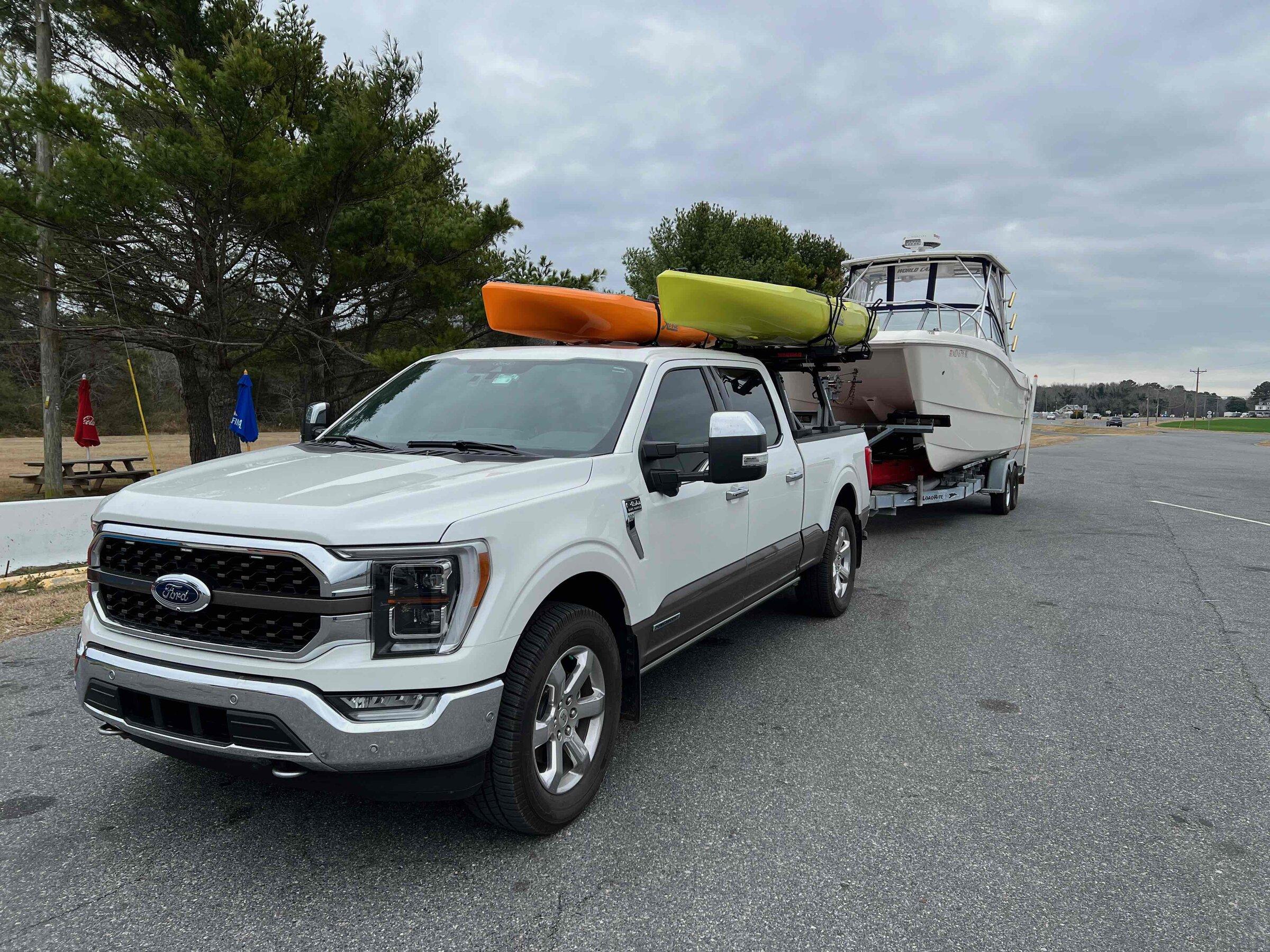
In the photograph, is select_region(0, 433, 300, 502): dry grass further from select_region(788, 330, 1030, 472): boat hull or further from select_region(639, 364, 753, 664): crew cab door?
select_region(639, 364, 753, 664): crew cab door

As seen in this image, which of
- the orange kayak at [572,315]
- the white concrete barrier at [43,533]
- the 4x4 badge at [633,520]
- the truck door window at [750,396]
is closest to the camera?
the 4x4 badge at [633,520]

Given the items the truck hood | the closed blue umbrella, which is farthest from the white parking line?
the closed blue umbrella

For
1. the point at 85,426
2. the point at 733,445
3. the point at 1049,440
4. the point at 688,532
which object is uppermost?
the point at 733,445

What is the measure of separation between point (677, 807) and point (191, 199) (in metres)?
13.7

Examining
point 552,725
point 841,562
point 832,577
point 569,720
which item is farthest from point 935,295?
point 552,725

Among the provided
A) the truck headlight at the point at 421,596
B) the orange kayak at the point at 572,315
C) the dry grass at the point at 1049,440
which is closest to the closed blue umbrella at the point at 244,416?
the orange kayak at the point at 572,315

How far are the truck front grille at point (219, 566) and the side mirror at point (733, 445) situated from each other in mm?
1661

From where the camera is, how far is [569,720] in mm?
3193

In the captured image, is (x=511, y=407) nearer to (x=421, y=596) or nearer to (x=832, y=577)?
(x=421, y=596)

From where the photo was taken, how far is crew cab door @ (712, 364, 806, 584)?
4738 mm

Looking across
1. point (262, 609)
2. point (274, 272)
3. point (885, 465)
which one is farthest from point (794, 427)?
point (274, 272)

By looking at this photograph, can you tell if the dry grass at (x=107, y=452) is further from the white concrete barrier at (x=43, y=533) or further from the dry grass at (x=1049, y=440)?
the dry grass at (x=1049, y=440)

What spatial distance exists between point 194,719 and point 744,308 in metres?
4.14

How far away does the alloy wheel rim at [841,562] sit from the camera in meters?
6.14
